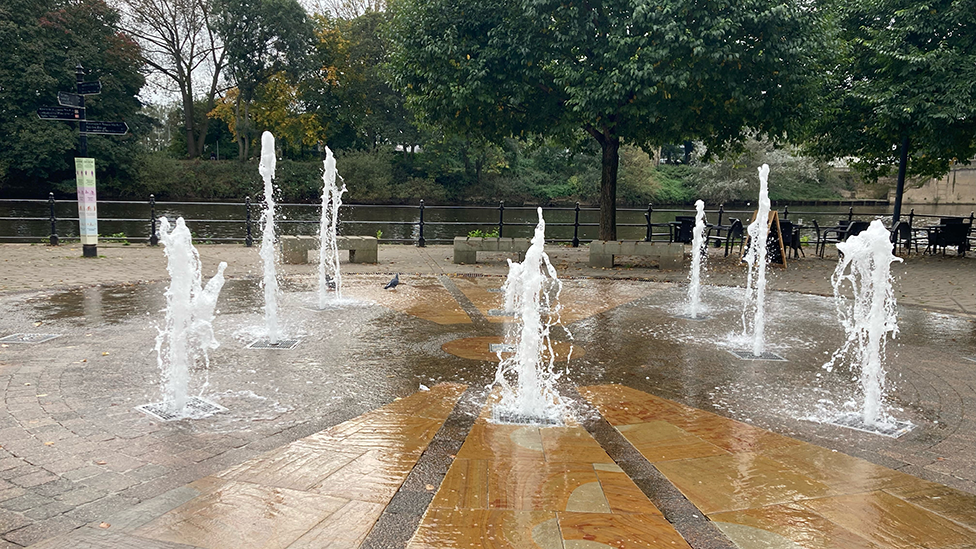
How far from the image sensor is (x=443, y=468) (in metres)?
3.60

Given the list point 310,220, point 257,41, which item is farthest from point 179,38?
point 310,220

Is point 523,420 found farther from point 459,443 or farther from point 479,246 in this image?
point 479,246

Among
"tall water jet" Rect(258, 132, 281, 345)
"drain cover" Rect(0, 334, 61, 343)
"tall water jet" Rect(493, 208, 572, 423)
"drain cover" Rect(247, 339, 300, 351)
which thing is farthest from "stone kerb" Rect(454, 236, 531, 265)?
"drain cover" Rect(0, 334, 61, 343)

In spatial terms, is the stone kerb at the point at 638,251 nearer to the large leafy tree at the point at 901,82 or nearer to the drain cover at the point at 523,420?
the large leafy tree at the point at 901,82

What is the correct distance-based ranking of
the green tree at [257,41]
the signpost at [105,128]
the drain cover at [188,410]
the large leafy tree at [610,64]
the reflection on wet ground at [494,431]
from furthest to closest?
1. the green tree at [257,41]
2. the signpost at [105,128]
3. the large leafy tree at [610,64]
4. the drain cover at [188,410]
5. the reflection on wet ground at [494,431]

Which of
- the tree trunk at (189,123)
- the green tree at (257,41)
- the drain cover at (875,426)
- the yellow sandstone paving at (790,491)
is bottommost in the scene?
the yellow sandstone paving at (790,491)

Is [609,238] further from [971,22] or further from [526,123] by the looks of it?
[971,22]

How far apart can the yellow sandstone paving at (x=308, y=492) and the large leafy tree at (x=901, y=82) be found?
41.5 ft

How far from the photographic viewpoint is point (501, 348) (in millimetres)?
6238

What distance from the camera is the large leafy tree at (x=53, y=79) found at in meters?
28.6

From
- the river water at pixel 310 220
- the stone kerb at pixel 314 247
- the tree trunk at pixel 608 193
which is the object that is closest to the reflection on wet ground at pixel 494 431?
the stone kerb at pixel 314 247

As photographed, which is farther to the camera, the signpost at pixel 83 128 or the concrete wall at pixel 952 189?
the concrete wall at pixel 952 189

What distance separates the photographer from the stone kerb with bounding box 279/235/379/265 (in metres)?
12.0

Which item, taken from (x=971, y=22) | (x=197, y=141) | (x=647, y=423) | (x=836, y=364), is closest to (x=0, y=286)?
(x=647, y=423)
